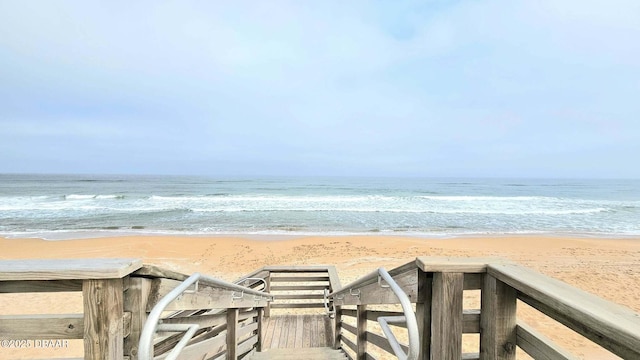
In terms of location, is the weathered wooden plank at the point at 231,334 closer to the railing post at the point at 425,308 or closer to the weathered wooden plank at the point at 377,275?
the weathered wooden plank at the point at 377,275

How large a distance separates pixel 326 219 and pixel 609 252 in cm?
1298

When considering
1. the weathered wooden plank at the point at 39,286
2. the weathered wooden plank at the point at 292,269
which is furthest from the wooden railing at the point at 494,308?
the weathered wooden plank at the point at 292,269

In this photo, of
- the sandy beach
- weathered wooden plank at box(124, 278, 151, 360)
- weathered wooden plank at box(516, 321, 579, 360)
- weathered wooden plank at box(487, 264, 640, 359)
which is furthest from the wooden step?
the sandy beach

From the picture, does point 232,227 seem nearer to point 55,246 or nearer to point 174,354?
point 55,246

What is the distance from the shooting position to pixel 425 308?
4.99ft

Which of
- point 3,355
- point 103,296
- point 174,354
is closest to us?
point 174,354

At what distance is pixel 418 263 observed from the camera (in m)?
1.51

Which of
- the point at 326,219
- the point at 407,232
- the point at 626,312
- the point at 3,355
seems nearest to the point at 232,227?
the point at 326,219

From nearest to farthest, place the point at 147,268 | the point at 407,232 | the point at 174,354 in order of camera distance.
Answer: the point at 174,354
the point at 147,268
the point at 407,232

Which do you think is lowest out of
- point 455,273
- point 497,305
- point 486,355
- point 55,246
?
point 55,246

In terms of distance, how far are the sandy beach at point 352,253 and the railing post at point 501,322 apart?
23.1 feet

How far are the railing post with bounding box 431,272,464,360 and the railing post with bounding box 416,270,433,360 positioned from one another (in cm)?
7

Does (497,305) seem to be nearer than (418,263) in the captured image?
Yes

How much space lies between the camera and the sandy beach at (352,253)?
8.44 meters
